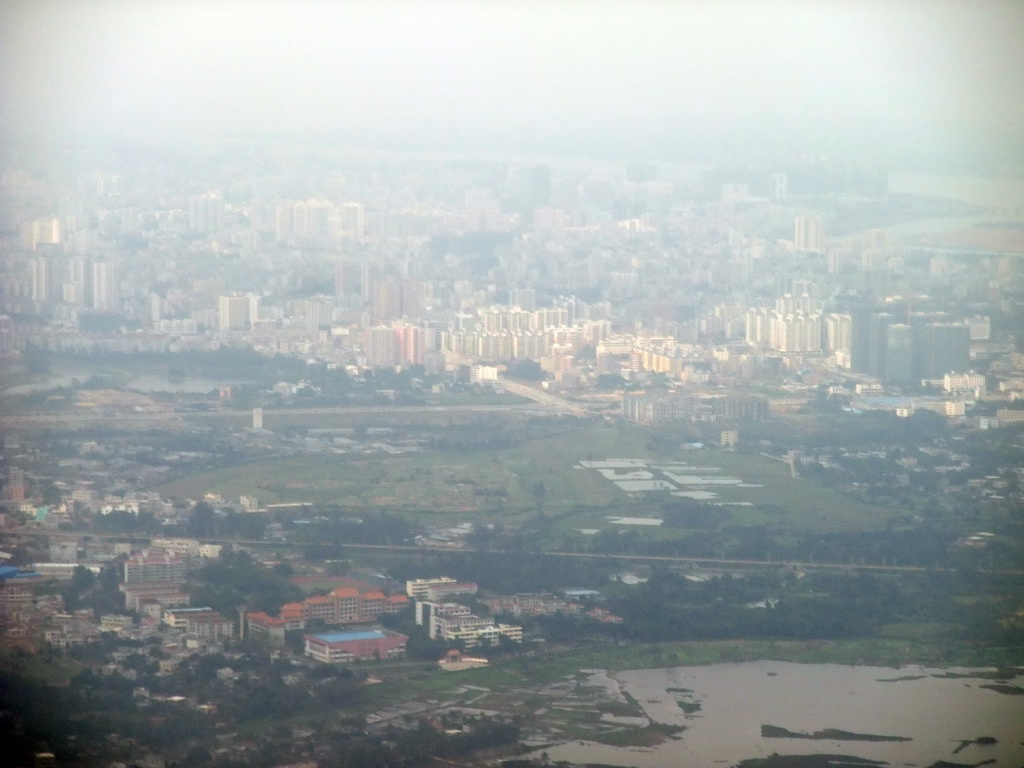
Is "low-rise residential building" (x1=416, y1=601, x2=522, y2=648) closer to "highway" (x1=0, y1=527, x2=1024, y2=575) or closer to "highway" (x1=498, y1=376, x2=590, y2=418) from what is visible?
"highway" (x1=0, y1=527, x2=1024, y2=575)

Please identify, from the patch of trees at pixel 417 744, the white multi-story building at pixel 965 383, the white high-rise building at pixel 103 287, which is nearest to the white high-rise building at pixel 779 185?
the white multi-story building at pixel 965 383

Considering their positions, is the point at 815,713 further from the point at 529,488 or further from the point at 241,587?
the point at 529,488

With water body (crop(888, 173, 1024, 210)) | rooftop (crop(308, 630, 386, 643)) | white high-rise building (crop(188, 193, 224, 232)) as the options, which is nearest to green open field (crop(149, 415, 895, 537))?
rooftop (crop(308, 630, 386, 643))

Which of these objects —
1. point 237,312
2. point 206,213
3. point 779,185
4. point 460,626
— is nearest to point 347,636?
point 460,626

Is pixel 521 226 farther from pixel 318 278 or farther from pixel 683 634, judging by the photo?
pixel 683 634

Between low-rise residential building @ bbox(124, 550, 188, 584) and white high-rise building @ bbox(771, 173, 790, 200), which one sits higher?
white high-rise building @ bbox(771, 173, 790, 200)

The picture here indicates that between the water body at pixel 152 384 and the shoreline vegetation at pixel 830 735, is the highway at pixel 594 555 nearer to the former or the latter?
the shoreline vegetation at pixel 830 735
